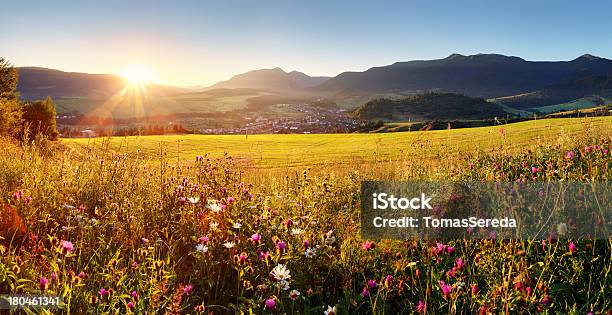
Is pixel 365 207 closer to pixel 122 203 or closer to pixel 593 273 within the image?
pixel 593 273

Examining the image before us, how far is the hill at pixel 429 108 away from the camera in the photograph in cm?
15975

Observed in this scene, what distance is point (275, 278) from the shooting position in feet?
9.86

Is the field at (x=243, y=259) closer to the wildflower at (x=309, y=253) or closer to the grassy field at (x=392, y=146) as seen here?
the wildflower at (x=309, y=253)

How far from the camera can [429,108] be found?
177 metres

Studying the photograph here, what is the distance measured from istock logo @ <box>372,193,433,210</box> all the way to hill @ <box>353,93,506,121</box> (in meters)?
148

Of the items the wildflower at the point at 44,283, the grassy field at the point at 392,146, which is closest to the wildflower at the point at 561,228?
the wildflower at the point at 44,283

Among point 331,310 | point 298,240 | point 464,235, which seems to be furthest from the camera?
point 464,235

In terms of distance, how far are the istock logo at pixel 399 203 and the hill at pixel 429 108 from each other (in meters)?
148

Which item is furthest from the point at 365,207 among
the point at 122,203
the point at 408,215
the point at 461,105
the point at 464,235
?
the point at 461,105

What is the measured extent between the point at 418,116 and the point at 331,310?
555 ft
